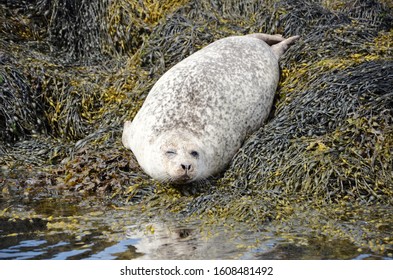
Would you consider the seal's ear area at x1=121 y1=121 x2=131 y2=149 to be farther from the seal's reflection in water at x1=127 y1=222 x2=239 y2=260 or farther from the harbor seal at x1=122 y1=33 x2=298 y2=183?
the seal's reflection in water at x1=127 y1=222 x2=239 y2=260

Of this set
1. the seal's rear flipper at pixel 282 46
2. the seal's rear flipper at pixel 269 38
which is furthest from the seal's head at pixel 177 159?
the seal's rear flipper at pixel 269 38

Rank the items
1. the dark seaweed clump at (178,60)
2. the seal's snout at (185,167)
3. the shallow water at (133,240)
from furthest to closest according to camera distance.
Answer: the seal's snout at (185,167) → the dark seaweed clump at (178,60) → the shallow water at (133,240)

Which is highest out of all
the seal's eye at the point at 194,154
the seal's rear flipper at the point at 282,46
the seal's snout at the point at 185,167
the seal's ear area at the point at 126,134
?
the seal's rear flipper at the point at 282,46

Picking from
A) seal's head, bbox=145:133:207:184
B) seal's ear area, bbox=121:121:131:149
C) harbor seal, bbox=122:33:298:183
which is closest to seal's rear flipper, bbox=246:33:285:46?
harbor seal, bbox=122:33:298:183

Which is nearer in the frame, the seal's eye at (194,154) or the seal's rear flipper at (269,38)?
the seal's eye at (194,154)

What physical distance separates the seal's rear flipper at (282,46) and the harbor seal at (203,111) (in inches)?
3.7

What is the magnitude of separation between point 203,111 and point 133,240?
6.32 feet

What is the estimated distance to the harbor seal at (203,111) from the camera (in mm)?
6625

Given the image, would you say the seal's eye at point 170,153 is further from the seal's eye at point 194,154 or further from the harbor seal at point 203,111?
the seal's eye at point 194,154

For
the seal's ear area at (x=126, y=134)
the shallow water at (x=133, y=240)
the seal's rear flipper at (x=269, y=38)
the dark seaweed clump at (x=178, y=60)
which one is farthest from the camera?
the seal's rear flipper at (x=269, y=38)

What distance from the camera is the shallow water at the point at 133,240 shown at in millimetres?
5027

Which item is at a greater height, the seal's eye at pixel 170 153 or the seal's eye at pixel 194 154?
the seal's eye at pixel 170 153

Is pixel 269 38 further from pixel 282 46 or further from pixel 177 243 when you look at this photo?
pixel 177 243

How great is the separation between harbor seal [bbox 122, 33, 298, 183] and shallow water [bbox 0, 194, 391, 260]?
63 centimetres
